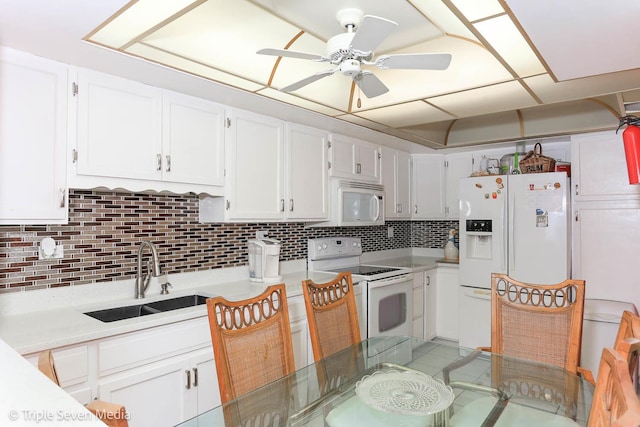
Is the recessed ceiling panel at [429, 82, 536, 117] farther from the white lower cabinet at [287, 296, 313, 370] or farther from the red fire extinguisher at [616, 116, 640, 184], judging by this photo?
the white lower cabinet at [287, 296, 313, 370]

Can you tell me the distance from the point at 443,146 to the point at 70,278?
3.42 meters

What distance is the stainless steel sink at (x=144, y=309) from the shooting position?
220 cm

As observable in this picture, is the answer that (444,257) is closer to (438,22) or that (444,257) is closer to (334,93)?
(334,93)

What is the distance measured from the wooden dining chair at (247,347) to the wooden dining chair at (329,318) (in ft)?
0.55

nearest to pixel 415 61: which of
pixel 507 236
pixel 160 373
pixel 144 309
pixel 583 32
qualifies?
pixel 583 32

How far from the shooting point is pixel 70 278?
7.13 ft

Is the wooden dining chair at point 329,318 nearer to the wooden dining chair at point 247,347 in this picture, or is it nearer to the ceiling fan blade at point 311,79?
the wooden dining chair at point 247,347

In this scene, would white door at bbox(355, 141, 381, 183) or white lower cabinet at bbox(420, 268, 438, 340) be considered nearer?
white door at bbox(355, 141, 381, 183)

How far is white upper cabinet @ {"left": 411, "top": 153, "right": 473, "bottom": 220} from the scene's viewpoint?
4410mm

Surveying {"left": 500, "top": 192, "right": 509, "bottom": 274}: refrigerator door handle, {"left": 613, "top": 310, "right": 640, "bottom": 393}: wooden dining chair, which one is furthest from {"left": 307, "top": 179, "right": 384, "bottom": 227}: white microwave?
{"left": 613, "top": 310, "right": 640, "bottom": 393}: wooden dining chair

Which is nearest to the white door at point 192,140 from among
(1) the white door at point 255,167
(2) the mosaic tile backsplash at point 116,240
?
(1) the white door at point 255,167

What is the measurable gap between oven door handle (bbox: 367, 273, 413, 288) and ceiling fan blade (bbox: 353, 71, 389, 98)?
1738 millimetres

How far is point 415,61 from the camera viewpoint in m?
1.67

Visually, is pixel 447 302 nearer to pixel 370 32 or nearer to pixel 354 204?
pixel 354 204
